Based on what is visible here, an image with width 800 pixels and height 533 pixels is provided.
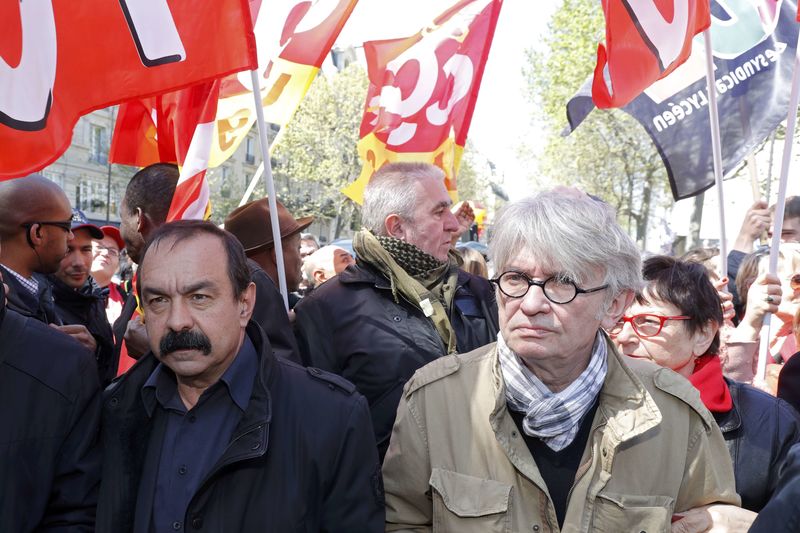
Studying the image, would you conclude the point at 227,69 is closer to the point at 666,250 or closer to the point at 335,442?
the point at 335,442

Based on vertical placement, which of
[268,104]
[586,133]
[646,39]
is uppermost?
[646,39]

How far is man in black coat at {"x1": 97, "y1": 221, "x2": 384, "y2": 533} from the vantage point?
2252mm

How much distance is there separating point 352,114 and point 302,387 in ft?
128

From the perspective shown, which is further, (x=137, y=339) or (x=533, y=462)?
(x=137, y=339)

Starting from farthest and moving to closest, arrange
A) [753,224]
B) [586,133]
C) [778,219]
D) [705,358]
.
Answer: [586,133], [753,224], [778,219], [705,358]

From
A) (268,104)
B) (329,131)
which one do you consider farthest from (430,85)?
(329,131)

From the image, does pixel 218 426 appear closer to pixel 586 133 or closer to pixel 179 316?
pixel 179 316

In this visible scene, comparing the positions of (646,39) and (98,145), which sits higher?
(646,39)

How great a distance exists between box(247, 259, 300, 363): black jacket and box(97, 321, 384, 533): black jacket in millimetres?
813

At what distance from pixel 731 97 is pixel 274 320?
10.7 ft

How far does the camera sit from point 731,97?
5.06m

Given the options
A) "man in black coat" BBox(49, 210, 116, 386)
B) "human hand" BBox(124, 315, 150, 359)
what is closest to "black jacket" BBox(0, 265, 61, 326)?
"man in black coat" BBox(49, 210, 116, 386)

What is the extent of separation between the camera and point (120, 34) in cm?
322

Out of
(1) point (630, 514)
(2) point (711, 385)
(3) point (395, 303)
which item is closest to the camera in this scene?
(1) point (630, 514)
